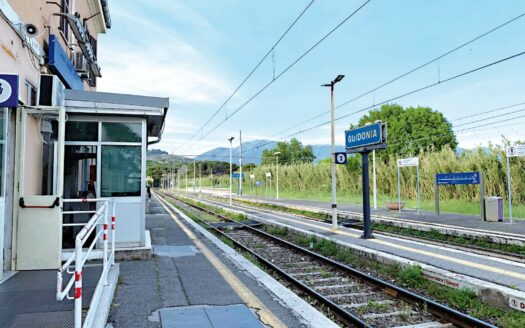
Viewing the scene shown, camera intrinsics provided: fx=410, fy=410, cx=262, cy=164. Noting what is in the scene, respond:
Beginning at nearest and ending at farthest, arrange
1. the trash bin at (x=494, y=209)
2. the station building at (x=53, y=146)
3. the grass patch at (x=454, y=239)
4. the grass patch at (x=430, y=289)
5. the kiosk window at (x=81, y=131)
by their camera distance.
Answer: the grass patch at (x=430, y=289) → the station building at (x=53, y=146) → the kiosk window at (x=81, y=131) → the grass patch at (x=454, y=239) → the trash bin at (x=494, y=209)

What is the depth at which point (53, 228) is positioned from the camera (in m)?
6.80

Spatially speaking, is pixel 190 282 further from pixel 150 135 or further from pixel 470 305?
pixel 150 135

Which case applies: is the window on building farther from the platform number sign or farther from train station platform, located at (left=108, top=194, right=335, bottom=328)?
the platform number sign

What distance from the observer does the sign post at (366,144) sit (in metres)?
11.9

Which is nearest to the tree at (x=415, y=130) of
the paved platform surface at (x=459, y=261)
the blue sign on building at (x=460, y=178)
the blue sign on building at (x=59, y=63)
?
the blue sign on building at (x=460, y=178)

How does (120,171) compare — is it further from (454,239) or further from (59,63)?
(454,239)

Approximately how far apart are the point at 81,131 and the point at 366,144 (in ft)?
25.9

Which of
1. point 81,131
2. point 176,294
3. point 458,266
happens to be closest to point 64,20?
point 81,131

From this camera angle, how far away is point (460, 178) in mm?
16750

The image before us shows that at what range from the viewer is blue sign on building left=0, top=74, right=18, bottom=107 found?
557cm

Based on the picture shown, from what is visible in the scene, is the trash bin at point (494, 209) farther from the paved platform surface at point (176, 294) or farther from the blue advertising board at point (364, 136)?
the paved platform surface at point (176, 294)

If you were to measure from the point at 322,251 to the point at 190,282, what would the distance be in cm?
542

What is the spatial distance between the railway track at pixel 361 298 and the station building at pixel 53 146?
143 inches

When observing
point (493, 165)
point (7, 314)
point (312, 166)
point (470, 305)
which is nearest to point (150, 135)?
point (7, 314)
